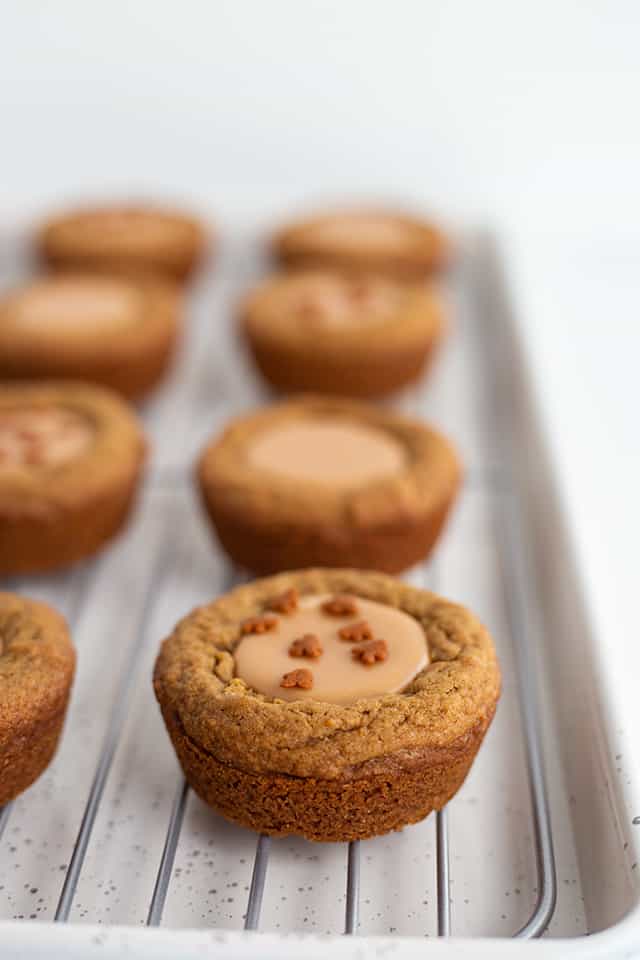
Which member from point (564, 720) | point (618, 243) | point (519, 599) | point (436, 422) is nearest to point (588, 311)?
point (618, 243)

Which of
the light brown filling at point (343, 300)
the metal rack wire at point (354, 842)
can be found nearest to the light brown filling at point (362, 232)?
the light brown filling at point (343, 300)

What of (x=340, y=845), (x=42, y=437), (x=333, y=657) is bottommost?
(x=340, y=845)

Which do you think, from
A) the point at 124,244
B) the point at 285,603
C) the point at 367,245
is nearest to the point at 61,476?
the point at 285,603

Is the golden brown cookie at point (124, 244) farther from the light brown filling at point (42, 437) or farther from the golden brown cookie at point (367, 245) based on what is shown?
the light brown filling at point (42, 437)

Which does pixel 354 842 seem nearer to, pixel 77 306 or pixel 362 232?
pixel 77 306

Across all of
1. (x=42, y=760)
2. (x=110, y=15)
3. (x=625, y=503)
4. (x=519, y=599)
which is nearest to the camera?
(x=42, y=760)

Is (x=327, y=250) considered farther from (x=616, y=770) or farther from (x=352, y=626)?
(x=616, y=770)

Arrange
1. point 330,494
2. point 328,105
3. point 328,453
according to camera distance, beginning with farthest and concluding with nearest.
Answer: point 328,105 < point 328,453 < point 330,494

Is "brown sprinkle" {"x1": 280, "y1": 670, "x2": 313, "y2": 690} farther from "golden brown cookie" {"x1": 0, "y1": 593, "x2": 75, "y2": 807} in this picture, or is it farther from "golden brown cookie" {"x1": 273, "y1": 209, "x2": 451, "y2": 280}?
"golden brown cookie" {"x1": 273, "y1": 209, "x2": 451, "y2": 280}
